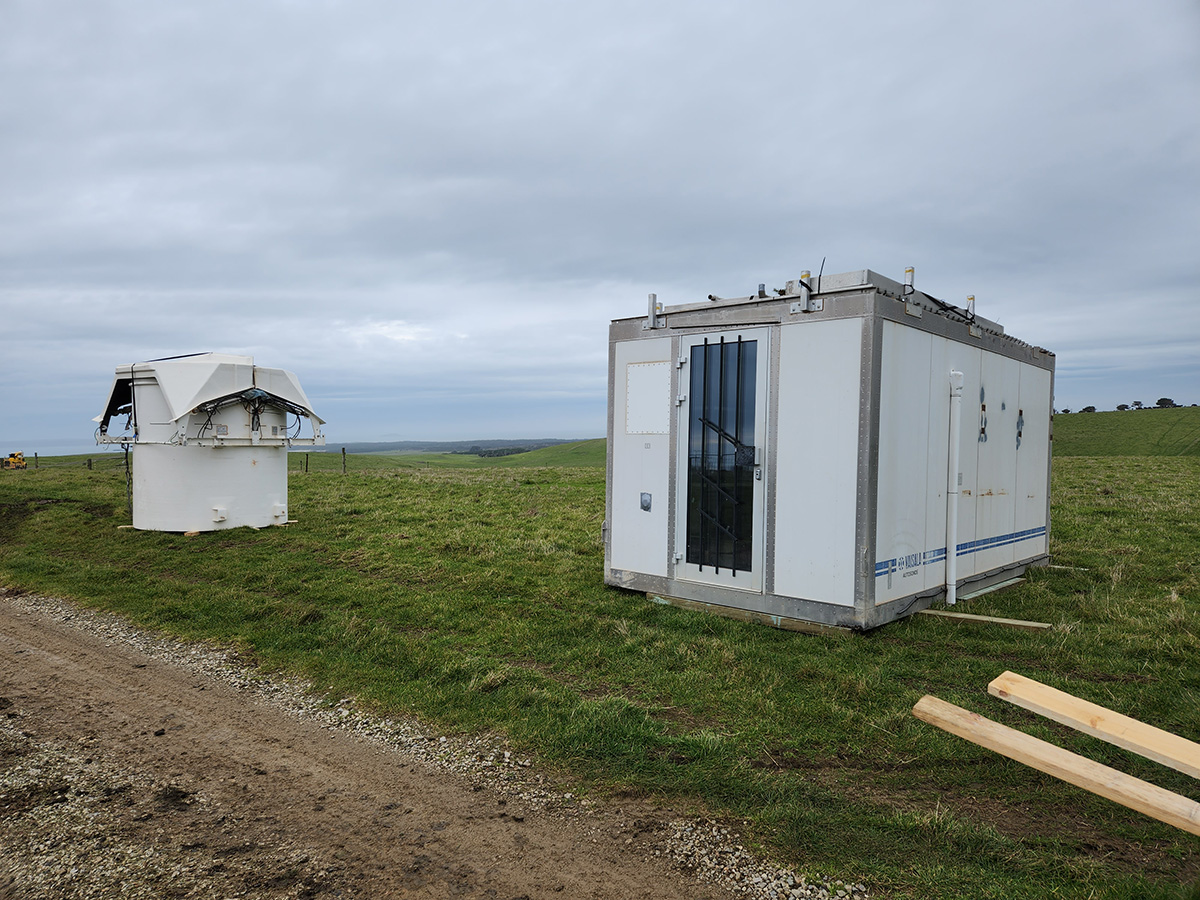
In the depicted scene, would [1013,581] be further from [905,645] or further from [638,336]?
[638,336]

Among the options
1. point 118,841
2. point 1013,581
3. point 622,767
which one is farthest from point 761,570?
point 118,841

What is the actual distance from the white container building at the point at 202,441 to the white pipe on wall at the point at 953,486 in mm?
13467

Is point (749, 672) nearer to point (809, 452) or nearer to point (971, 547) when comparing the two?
point (809, 452)

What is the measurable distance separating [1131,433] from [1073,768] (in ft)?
242

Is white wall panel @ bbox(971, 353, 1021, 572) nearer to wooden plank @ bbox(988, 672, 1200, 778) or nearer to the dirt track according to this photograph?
wooden plank @ bbox(988, 672, 1200, 778)

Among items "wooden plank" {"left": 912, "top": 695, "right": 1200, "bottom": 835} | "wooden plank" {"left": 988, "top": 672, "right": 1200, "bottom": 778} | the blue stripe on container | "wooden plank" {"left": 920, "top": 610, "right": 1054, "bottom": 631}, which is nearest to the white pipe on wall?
the blue stripe on container

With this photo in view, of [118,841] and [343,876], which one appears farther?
[118,841]

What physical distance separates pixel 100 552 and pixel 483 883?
1275cm

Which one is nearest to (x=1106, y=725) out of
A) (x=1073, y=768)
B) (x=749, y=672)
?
(x=1073, y=768)

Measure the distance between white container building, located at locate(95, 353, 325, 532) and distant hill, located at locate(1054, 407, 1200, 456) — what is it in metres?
57.8

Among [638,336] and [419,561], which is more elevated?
[638,336]

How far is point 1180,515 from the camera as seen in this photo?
15.1m

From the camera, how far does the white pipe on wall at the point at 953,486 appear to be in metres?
8.66

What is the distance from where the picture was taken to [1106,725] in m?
3.69
